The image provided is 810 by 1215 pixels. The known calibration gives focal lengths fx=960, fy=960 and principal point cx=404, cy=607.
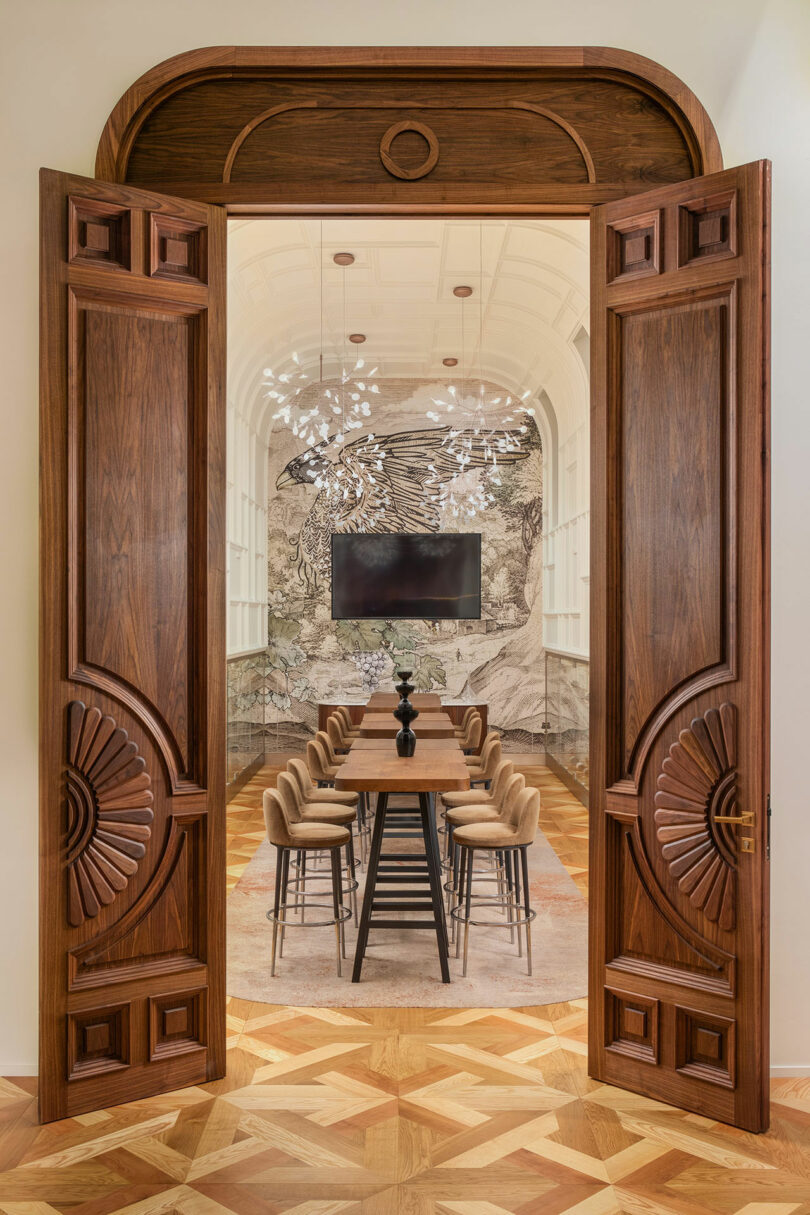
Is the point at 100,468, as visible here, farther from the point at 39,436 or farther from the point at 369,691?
the point at 369,691

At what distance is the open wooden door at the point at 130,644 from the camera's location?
3.14 metres

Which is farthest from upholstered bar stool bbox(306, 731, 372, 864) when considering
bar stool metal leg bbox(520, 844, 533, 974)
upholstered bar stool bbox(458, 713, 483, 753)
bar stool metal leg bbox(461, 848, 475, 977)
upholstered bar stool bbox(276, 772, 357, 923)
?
bar stool metal leg bbox(520, 844, 533, 974)

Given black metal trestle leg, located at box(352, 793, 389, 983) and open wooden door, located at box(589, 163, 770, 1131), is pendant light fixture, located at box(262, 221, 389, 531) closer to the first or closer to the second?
black metal trestle leg, located at box(352, 793, 389, 983)

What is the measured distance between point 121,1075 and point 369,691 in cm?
823

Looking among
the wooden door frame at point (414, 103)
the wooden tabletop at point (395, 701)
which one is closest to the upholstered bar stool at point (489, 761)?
the wooden tabletop at point (395, 701)

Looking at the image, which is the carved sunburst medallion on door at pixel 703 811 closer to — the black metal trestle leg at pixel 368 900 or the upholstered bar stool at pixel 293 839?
the black metal trestle leg at pixel 368 900

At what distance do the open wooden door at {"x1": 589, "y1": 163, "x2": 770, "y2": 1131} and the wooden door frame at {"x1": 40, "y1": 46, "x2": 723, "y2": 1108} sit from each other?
0.89 ft

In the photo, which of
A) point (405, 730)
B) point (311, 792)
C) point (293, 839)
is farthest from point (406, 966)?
point (311, 792)

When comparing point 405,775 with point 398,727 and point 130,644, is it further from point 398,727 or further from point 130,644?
point 398,727

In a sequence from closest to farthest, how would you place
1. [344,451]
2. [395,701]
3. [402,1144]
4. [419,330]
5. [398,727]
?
[402,1144], [398,727], [395,701], [419,330], [344,451]

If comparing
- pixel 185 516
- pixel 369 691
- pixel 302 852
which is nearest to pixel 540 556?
pixel 369 691

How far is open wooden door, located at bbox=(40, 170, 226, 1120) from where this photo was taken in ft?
10.3

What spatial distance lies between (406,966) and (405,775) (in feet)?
3.28

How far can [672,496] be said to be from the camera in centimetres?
326
